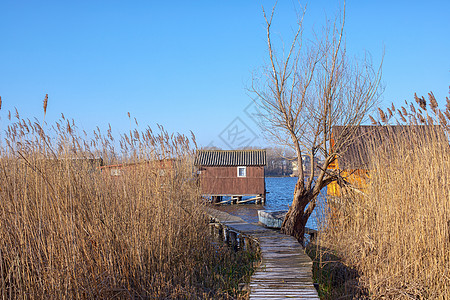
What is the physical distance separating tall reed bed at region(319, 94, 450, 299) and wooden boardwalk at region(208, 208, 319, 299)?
0.57 metres

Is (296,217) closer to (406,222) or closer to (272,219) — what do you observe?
(272,219)

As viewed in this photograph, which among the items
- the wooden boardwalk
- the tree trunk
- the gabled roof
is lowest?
the wooden boardwalk

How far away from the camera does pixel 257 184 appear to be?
26.4 metres

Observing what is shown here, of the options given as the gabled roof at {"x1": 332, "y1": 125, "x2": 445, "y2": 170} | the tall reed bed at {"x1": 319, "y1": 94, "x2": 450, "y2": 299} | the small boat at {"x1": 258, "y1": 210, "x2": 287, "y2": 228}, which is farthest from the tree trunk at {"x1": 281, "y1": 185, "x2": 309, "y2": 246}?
the tall reed bed at {"x1": 319, "y1": 94, "x2": 450, "y2": 299}

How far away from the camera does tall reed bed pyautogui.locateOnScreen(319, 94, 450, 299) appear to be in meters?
3.94

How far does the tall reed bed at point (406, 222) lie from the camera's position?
12.9 feet

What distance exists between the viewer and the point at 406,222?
13.8ft

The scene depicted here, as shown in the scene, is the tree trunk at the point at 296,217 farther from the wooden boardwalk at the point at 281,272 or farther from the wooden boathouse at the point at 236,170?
the wooden boathouse at the point at 236,170

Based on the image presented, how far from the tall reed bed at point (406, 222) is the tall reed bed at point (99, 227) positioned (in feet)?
5.09

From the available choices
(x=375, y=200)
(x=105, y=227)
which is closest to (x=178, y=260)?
(x=105, y=227)

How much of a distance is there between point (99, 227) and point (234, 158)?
894 inches

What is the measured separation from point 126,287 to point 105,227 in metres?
0.62

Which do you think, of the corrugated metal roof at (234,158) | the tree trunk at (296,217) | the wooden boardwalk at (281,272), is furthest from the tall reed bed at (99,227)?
the corrugated metal roof at (234,158)

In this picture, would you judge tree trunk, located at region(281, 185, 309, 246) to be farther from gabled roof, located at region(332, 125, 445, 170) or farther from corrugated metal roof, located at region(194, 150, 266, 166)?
corrugated metal roof, located at region(194, 150, 266, 166)
